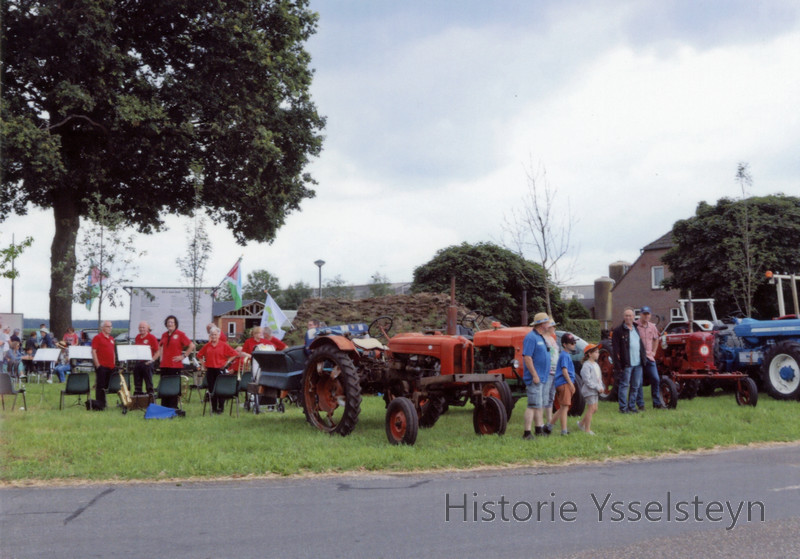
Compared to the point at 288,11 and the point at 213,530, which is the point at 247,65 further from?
the point at 213,530

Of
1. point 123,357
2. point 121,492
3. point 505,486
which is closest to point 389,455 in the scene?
point 505,486

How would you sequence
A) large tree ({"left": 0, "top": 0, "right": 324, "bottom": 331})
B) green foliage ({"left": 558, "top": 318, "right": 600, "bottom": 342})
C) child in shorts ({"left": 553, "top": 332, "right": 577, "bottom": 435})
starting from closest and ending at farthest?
child in shorts ({"left": 553, "top": 332, "right": 577, "bottom": 435}) < large tree ({"left": 0, "top": 0, "right": 324, "bottom": 331}) < green foliage ({"left": 558, "top": 318, "right": 600, "bottom": 342})

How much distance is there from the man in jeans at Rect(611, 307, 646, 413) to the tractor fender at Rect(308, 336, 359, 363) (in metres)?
4.84

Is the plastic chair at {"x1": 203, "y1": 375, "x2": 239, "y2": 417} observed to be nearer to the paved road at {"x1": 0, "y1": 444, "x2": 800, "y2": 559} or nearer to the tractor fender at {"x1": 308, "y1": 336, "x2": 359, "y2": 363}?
the tractor fender at {"x1": 308, "y1": 336, "x2": 359, "y2": 363}

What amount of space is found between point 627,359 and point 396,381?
4.47m

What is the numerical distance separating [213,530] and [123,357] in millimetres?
→ 8810

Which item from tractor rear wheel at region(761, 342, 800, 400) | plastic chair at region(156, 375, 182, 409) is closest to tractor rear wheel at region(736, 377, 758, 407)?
tractor rear wheel at region(761, 342, 800, 400)

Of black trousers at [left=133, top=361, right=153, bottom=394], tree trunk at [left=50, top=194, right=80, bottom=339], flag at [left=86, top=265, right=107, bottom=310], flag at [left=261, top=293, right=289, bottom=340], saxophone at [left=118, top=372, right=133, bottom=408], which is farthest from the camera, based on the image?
tree trunk at [left=50, top=194, right=80, bottom=339]

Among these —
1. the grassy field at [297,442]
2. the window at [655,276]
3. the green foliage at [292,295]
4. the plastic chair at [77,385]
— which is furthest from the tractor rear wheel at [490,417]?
the green foliage at [292,295]

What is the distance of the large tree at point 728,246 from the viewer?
3053 centimetres

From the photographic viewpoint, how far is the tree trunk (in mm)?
24453

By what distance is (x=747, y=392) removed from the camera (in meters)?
13.6

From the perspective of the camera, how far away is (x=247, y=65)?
24.0 m

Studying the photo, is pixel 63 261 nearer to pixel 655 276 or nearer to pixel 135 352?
pixel 135 352
